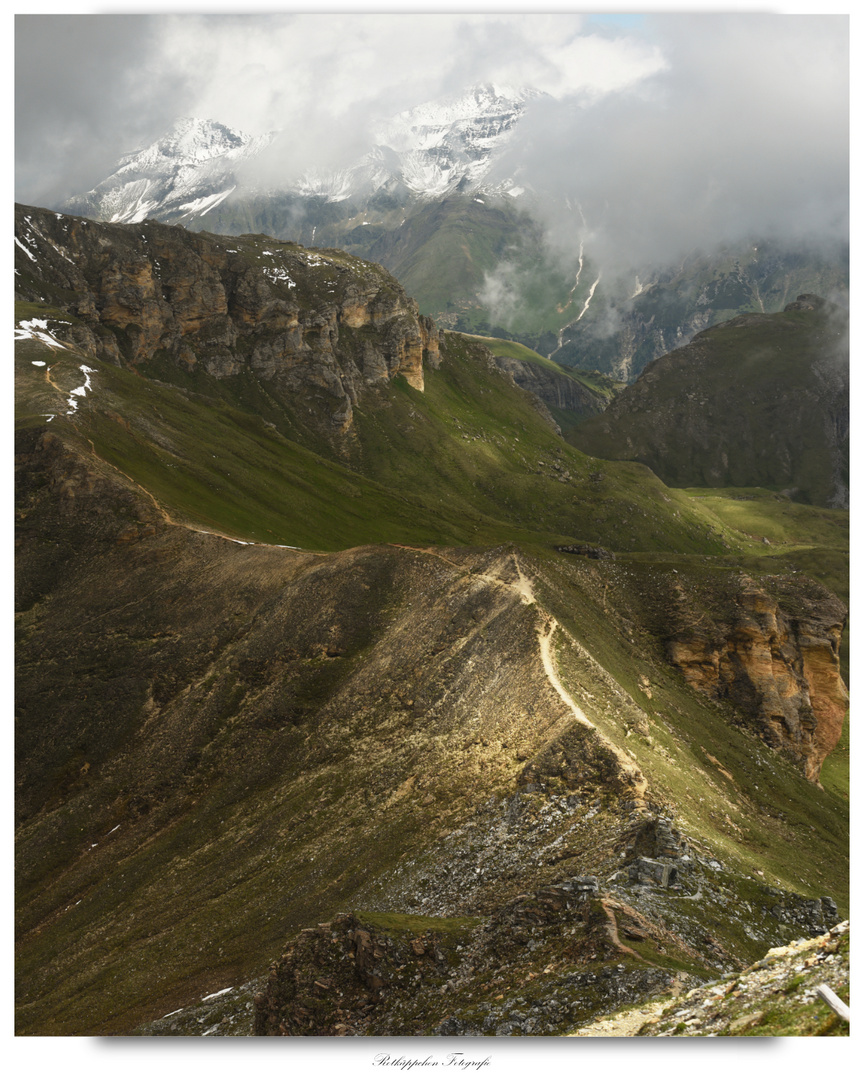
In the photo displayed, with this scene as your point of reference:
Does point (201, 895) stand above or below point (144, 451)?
below

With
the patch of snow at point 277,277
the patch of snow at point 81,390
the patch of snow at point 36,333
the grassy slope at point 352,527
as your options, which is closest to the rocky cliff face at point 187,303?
the patch of snow at point 277,277

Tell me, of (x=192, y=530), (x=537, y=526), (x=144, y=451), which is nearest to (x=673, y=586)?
(x=192, y=530)

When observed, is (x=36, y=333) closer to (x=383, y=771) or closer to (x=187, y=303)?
(x=187, y=303)

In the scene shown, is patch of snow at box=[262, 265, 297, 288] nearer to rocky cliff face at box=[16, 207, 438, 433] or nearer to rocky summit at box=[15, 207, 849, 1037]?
rocky cliff face at box=[16, 207, 438, 433]

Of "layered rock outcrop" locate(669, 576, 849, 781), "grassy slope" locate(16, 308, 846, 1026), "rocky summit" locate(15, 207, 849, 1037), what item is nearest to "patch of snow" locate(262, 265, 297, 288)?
"grassy slope" locate(16, 308, 846, 1026)

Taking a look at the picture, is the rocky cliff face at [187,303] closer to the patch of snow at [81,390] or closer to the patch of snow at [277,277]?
the patch of snow at [277,277]
